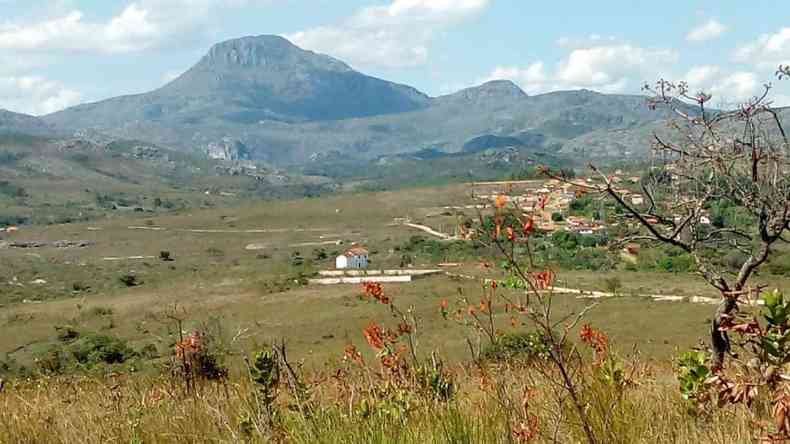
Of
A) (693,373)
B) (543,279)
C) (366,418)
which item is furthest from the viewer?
(693,373)

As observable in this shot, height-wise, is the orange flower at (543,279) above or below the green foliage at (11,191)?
above

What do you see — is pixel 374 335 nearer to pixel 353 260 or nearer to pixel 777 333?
pixel 777 333

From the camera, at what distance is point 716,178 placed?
5941 mm

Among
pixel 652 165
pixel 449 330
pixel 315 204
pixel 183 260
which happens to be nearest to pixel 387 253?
pixel 183 260

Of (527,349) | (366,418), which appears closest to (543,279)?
(366,418)

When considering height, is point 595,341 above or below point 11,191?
above

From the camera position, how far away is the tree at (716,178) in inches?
215

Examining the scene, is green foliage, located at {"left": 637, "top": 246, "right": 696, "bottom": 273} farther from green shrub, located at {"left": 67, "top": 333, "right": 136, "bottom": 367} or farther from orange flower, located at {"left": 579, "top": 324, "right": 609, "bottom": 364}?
orange flower, located at {"left": 579, "top": 324, "right": 609, "bottom": 364}

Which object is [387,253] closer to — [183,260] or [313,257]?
[313,257]

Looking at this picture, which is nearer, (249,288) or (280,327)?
(280,327)

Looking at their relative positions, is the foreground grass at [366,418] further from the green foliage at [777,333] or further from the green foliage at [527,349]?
the green foliage at [777,333]

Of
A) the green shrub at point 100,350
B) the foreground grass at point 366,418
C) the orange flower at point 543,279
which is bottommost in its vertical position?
the green shrub at point 100,350

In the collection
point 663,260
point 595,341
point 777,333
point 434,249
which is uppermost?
point 777,333

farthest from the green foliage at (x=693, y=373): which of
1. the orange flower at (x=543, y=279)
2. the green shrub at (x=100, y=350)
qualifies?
the green shrub at (x=100, y=350)
